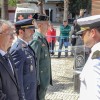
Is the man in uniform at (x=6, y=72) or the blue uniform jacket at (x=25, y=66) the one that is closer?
the man in uniform at (x=6, y=72)

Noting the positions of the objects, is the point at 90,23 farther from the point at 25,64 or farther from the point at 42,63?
the point at 42,63

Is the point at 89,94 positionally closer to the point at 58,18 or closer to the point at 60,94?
the point at 60,94

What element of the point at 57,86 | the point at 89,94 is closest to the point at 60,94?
the point at 57,86

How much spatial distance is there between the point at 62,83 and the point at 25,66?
4762 millimetres

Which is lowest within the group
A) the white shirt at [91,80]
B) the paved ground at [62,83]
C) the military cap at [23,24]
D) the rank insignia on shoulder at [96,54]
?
the paved ground at [62,83]

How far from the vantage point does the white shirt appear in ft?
7.17

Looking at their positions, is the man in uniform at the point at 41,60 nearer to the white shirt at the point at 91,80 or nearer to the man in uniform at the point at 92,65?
the man in uniform at the point at 92,65

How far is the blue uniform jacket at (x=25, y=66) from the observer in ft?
13.4

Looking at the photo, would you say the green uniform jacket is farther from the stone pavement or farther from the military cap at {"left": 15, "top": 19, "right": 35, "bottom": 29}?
the stone pavement

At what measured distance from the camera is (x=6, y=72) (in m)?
3.22

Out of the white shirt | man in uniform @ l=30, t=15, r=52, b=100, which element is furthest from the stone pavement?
the white shirt

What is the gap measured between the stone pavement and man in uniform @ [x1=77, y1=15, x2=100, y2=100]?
4798 millimetres

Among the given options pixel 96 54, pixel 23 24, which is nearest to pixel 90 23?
pixel 96 54

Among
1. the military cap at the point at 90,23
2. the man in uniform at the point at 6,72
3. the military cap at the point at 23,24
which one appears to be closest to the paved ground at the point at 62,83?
the military cap at the point at 23,24
